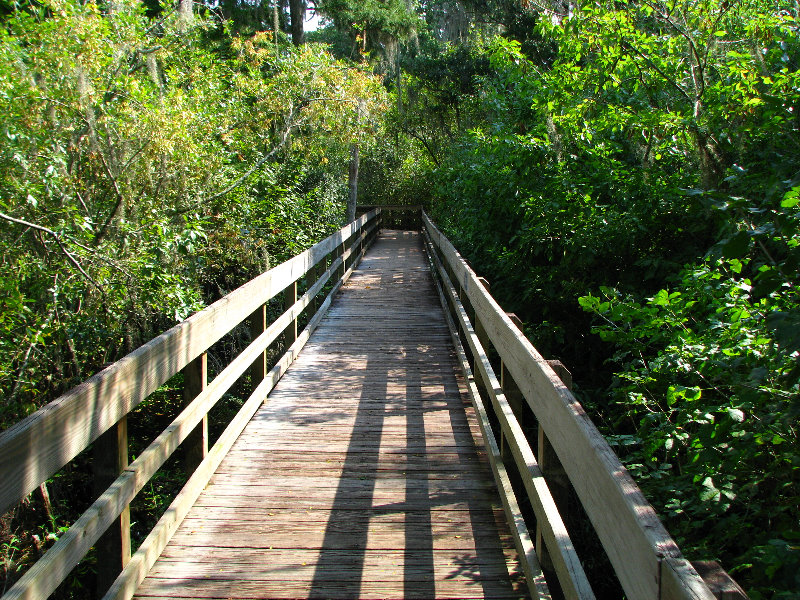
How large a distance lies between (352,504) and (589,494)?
1868 millimetres

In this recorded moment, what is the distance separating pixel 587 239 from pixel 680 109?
1317mm

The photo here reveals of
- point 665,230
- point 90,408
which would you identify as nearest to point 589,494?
point 90,408

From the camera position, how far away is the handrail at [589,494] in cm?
125

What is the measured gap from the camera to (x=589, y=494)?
1766mm

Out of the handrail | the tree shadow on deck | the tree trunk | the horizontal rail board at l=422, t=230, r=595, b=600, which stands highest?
the tree trunk

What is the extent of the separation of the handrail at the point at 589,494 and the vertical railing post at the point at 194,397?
149 cm

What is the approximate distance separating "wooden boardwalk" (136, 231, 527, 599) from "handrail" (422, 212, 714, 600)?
39cm

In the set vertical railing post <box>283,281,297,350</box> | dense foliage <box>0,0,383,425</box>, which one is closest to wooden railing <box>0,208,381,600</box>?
vertical railing post <box>283,281,297,350</box>

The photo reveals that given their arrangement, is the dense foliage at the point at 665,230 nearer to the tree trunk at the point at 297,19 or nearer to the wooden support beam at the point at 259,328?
the wooden support beam at the point at 259,328

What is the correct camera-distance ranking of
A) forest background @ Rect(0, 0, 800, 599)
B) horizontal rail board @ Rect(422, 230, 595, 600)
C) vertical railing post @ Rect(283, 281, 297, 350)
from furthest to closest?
vertical railing post @ Rect(283, 281, 297, 350), forest background @ Rect(0, 0, 800, 599), horizontal rail board @ Rect(422, 230, 595, 600)

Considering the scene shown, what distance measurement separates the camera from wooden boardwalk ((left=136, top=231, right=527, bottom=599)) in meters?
2.72

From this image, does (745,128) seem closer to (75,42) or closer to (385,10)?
(75,42)

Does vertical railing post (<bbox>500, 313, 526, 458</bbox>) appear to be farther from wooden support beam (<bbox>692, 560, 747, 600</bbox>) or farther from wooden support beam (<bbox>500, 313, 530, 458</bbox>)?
wooden support beam (<bbox>692, 560, 747, 600</bbox>)

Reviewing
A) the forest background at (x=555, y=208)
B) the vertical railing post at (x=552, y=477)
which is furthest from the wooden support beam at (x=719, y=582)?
the forest background at (x=555, y=208)
